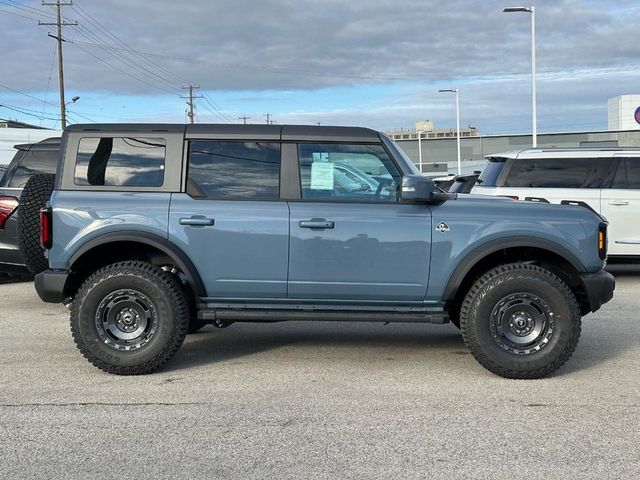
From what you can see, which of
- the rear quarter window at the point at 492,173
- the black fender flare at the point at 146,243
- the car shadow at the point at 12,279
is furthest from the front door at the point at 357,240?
the car shadow at the point at 12,279

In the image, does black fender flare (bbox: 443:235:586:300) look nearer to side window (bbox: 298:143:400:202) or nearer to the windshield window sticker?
side window (bbox: 298:143:400:202)

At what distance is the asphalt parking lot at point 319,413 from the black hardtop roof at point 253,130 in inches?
77.9

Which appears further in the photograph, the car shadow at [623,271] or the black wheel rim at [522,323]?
the car shadow at [623,271]

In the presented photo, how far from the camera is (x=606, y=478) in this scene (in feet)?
11.8

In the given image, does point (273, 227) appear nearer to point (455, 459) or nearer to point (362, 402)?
point (362, 402)

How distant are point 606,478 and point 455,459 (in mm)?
806

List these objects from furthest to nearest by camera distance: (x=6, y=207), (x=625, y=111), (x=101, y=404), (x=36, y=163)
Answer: (x=625, y=111) < (x=36, y=163) < (x=6, y=207) < (x=101, y=404)

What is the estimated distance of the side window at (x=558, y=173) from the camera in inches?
407

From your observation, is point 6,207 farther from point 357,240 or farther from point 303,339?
point 357,240

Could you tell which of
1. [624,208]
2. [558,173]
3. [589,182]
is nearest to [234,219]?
[558,173]

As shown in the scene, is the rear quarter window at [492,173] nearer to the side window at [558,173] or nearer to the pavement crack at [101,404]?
the side window at [558,173]

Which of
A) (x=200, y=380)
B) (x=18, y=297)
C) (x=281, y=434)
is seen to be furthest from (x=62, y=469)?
(x=18, y=297)

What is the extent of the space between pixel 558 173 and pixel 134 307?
742cm

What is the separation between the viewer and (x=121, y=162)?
5.58 m
